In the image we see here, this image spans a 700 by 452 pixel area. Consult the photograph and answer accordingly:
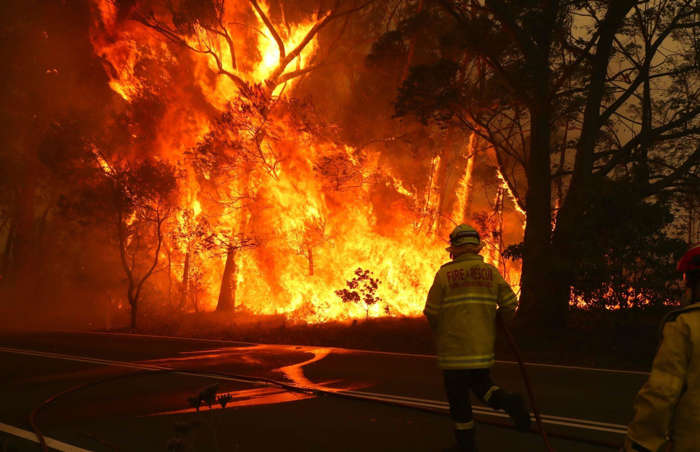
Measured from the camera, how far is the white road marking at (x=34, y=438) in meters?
5.63

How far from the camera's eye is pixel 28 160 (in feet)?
125

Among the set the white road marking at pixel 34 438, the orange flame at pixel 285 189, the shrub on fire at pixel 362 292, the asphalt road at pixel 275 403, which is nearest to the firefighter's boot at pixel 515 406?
the asphalt road at pixel 275 403

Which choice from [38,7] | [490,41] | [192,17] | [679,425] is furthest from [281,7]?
[679,425]

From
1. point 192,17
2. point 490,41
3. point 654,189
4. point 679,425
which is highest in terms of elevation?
point 192,17

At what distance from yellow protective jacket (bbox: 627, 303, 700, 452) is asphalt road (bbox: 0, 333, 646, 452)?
263 centimetres

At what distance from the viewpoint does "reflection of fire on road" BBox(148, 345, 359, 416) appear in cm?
774

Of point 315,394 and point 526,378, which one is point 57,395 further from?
point 526,378

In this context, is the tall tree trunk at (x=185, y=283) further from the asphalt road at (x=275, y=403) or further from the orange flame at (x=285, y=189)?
the asphalt road at (x=275, y=403)

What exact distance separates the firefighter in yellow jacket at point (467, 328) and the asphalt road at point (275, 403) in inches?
27.3

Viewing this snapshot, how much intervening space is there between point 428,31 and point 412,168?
7.88 metres

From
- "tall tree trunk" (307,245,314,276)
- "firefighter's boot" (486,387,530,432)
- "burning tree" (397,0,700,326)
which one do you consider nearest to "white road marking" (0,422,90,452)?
"firefighter's boot" (486,387,530,432)

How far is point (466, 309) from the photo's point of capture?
498 centimetres

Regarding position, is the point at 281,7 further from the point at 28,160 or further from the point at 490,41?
the point at 28,160

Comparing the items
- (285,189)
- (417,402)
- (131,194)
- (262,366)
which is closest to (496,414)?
(417,402)
